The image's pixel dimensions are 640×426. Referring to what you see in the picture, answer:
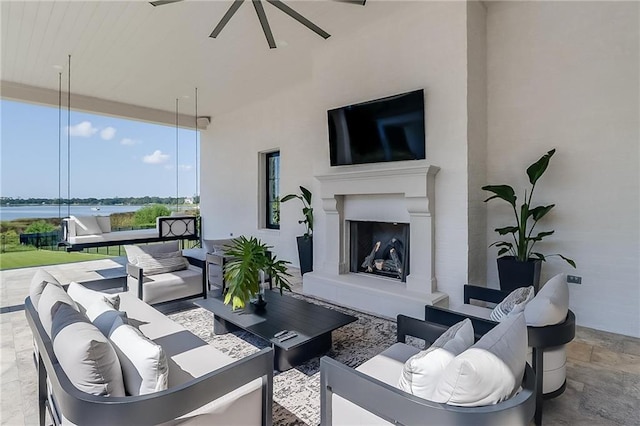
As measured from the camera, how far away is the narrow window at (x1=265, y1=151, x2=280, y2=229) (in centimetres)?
727

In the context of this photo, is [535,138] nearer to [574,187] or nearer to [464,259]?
[574,187]

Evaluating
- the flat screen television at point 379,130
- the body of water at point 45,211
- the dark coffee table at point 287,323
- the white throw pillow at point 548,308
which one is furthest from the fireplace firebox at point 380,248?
the body of water at point 45,211

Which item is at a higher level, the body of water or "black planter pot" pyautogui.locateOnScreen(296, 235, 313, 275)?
the body of water

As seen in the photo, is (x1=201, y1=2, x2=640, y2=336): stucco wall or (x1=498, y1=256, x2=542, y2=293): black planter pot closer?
(x1=201, y1=2, x2=640, y2=336): stucco wall

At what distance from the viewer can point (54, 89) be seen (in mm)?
6250

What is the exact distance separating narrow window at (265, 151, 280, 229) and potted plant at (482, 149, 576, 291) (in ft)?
15.4

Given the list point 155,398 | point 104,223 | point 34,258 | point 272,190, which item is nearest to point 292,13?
point 155,398

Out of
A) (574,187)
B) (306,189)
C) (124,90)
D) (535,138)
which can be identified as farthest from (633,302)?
(124,90)

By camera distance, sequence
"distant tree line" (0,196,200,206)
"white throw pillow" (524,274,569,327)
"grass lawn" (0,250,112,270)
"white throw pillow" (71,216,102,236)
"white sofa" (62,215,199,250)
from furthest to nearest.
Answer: "distant tree line" (0,196,200,206) → "grass lawn" (0,250,112,270) → "white throw pillow" (71,216,102,236) → "white sofa" (62,215,199,250) → "white throw pillow" (524,274,569,327)

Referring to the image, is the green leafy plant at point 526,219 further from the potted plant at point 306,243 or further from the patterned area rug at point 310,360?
the potted plant at point 306,243

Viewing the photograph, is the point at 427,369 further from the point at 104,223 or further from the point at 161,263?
the point at 104,223

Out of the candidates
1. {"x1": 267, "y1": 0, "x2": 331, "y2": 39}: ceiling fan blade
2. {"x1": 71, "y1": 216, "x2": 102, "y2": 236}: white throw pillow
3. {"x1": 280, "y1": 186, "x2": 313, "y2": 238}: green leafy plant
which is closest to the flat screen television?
{"x1": 280, "y1": 186, "x2": 313, "y2": 238}: green leafy plant

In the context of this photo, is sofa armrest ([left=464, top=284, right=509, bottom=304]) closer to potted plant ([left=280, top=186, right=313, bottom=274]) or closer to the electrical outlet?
the electrical outlet

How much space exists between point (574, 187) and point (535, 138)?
0.71m
